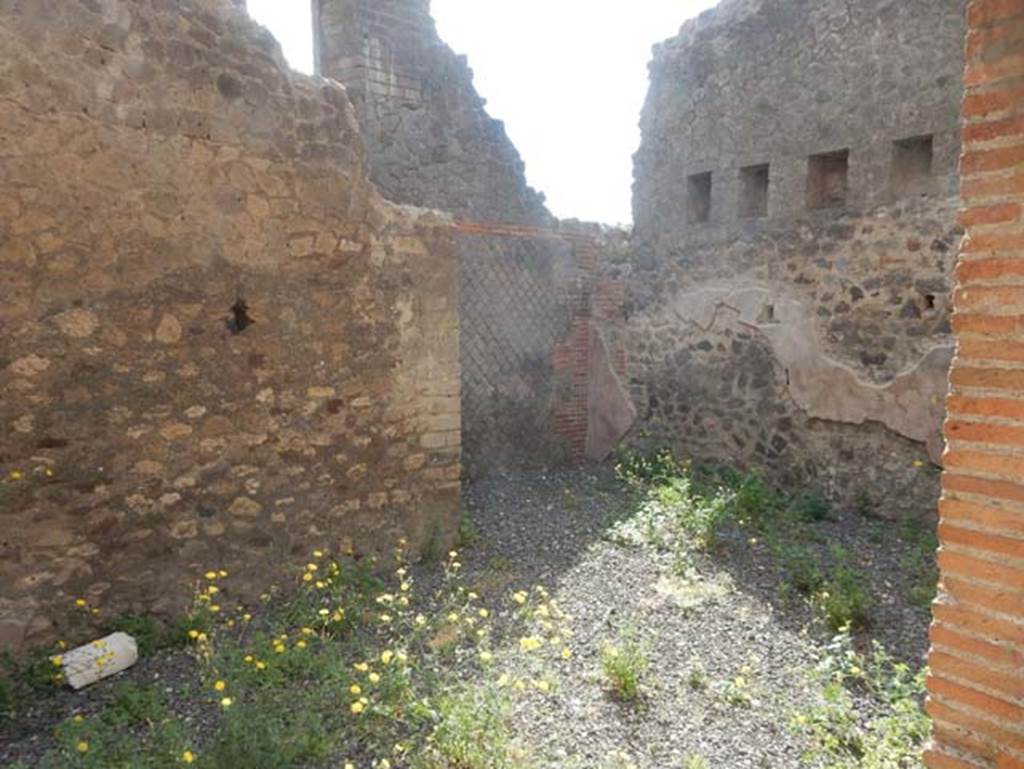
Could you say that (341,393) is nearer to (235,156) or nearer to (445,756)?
(235,156)

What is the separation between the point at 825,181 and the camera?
6664mm

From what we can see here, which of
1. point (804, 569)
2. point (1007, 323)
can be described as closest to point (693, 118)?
point (804, 569)

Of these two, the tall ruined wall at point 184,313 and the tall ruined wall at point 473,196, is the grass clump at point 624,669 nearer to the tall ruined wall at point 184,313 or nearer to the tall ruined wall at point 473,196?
the tall ruined wall at point 184,313

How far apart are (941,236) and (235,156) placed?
196 inches

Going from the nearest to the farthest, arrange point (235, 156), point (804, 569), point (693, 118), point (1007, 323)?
point (1007, 323), point (235, 156), point (804, 569), point (693, 118)

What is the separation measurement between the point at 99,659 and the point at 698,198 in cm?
648

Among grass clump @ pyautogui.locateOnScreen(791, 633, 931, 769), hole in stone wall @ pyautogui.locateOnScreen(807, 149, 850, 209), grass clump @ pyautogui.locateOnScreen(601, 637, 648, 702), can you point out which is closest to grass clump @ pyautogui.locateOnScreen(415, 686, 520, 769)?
grass clump @ pyautogui.locateOnScreen(601, 637, 648, 702)

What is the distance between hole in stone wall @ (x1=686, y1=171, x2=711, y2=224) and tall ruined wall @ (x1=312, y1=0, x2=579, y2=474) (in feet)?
4.47

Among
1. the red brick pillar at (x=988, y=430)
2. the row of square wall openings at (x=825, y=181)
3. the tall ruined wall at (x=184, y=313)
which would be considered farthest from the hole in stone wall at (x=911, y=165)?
the red brick pillar at (x=988, y=430)

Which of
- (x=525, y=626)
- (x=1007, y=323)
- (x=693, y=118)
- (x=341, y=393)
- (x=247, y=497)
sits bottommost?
(x=525, y=626)

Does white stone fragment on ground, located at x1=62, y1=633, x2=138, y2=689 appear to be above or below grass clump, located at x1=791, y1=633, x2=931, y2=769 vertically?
above

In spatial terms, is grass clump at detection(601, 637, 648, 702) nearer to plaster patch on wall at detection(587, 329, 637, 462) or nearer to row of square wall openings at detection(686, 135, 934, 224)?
row of square wall openings at detection(686, 135, 934, 224)

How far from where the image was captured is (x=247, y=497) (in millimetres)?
4004

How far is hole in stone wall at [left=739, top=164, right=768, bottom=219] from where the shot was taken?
7.05 meters
